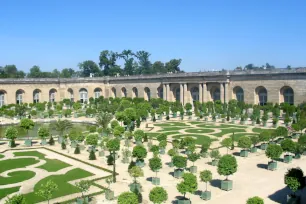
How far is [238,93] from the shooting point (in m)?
57.1

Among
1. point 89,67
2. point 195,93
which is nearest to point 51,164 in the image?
point 195,93

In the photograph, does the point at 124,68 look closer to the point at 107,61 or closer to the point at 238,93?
the point at 107,61

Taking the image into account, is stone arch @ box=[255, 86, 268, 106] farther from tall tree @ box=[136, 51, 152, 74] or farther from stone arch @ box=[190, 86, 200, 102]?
tall tree @ box=[136, 51, 152, 74]

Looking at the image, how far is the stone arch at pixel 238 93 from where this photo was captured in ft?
185

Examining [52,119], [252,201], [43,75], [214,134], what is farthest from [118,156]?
[43,75]

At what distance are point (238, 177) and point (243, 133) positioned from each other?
15.5 m

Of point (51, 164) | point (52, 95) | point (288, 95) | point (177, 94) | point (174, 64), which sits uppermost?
point (174, 64)

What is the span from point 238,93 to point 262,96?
4437mm

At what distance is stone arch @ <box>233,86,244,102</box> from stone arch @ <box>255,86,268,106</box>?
2.73 metres

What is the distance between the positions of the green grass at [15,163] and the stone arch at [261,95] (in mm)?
38608

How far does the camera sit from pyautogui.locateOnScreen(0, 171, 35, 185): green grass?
20.9 metres

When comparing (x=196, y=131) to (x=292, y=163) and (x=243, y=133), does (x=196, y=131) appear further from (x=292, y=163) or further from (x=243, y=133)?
(x=292, y=163)

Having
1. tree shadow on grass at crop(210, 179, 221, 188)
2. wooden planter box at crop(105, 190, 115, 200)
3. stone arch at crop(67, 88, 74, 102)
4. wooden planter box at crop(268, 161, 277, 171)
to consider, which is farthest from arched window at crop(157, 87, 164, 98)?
wooden planter box at crop(105, 190, 115, 200)

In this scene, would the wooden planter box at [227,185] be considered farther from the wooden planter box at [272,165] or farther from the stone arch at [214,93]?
the stone arch at [214,93]
